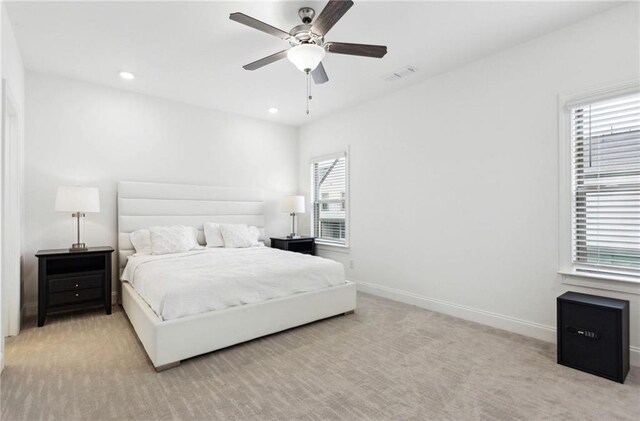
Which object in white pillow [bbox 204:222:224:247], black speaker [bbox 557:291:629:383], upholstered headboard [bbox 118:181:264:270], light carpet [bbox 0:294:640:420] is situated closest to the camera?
light carpet [bbox 0:294:640:420]

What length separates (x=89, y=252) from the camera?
11.4ft

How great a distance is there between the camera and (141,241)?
154 inches

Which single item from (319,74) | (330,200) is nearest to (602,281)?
(319,74)

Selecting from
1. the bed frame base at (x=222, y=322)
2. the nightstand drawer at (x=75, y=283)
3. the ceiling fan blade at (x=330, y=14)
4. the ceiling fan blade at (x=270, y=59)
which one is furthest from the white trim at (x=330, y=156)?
the nightstand drawer at (x=75, y=283)

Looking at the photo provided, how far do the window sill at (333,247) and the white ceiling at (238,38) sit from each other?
7.66 ft

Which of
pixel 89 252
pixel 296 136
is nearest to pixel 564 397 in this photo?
pixel 89 252

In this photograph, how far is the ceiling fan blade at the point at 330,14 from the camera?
196 centimetres

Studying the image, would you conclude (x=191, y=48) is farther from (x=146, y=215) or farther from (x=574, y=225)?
(x=574, y=225)

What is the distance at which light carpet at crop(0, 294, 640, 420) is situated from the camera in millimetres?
1869

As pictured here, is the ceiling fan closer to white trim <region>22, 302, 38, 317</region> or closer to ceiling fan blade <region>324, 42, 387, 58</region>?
ceiling fan blade <region>324, 42, 387, 58</region>

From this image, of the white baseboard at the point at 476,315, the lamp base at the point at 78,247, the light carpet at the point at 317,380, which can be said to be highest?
the lamp base at the point at 78,247

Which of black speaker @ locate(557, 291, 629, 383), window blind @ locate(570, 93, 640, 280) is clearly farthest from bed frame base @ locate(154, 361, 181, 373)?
window blind @ locate(570, 93, 640, 280)

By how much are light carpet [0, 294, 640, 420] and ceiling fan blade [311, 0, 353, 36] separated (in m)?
2.46

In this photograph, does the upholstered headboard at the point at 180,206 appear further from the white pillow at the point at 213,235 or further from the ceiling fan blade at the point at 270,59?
the ceiling fan blade at the point at 270,59
